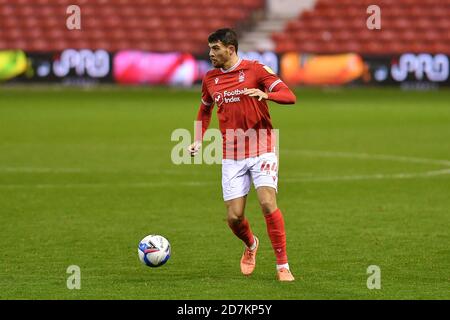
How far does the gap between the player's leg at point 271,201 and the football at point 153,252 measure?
888mm

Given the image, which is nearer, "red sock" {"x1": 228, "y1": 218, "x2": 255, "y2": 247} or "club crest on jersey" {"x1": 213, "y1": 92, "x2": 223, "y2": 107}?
"club crest on jersey" {"x1": 213, "y1": 92, "x2": 223, "y2": 107}

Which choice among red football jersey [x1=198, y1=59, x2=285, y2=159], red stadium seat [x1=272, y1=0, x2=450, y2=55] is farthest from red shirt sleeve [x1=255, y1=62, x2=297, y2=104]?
red stadium seat [x1=272, y1=0, x2=450, y2=55]

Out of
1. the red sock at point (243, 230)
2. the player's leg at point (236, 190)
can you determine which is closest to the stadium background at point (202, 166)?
the red sock at point (243, 230)

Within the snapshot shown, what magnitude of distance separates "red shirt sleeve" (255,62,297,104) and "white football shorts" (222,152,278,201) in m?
0.54

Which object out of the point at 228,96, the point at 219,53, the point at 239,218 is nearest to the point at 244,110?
the point at 228,96

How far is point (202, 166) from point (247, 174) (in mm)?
8744

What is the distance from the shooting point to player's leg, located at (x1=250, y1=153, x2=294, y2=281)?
8.80m

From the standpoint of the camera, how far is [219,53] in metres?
8.85

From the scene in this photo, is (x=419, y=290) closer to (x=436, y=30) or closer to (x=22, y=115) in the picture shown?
(x=22, y=115)

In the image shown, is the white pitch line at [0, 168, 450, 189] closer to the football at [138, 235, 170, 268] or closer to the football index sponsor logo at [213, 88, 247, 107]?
the football at [138, 235, 170, 268]
